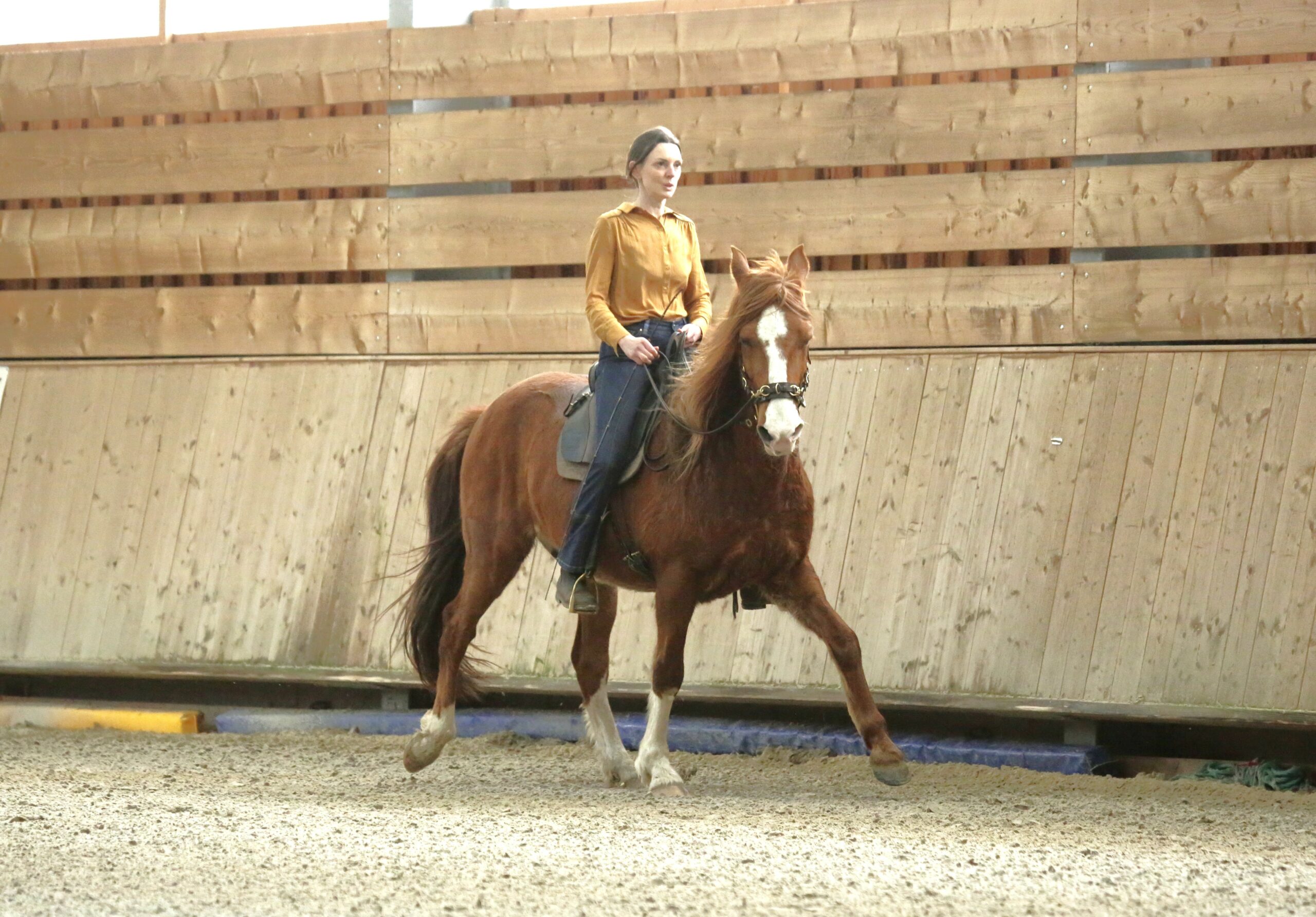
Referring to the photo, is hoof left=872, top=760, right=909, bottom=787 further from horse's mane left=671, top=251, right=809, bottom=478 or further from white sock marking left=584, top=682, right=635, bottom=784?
→ horse's mane left=671, top=251, right=809, bottom=478

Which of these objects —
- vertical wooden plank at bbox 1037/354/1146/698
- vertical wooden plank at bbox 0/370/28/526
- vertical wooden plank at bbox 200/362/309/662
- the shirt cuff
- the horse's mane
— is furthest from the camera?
vertical wooden plank at bbox 0/370/28/526

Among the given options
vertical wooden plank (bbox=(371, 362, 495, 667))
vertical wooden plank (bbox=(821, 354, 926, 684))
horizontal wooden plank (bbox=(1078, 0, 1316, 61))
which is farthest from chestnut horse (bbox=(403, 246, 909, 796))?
horizontal wooden plank (bbox=(1078, 0, 1316, 61))

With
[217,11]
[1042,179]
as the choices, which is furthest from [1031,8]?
[217,11]

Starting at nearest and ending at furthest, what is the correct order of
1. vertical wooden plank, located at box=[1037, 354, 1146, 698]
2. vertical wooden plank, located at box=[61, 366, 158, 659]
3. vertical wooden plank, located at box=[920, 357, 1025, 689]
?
1. vertical wooden plank, located at box=[1037, 354, 1146, 698]
2. vertical wooden plank, located at box=[920, 357, 1025, 689]
3. vertical wooden plank, located at box=[61, 366, 158, 659]

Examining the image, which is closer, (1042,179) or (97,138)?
(1042,179)

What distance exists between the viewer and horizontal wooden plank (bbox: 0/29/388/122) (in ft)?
27.9

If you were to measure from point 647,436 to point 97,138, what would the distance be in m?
4.80

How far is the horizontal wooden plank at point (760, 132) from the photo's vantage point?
7.40 meters

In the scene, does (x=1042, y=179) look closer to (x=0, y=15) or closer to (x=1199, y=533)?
(x=1199, y=533)

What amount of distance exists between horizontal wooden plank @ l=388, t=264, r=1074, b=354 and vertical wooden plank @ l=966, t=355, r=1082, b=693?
1.48 ft

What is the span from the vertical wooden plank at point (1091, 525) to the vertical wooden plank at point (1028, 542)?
0.14 feet

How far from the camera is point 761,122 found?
783 centimetres

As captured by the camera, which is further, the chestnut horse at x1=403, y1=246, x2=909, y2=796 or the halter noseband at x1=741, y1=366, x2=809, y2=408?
the chestnut horse at x1=403, y1=246, x2=909, y2=796

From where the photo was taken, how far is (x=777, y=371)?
5082 mm
